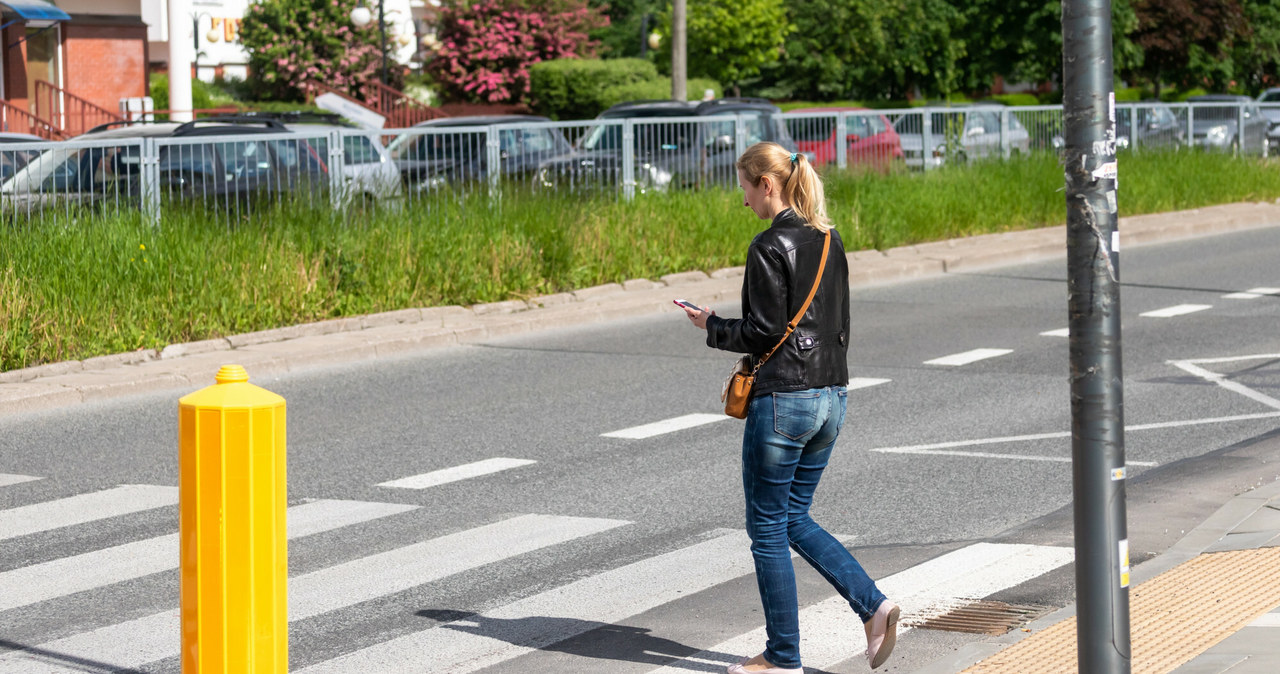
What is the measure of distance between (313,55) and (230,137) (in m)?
38.5

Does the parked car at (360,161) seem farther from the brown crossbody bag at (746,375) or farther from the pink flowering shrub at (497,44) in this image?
the pink flowering shrub at (497,44)

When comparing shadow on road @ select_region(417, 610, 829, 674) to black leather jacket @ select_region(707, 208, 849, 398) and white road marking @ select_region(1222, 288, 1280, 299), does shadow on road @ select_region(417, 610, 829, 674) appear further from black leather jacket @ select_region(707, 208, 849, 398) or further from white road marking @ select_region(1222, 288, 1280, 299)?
white road marking @ select_region(1222, 288, 1280, 299)

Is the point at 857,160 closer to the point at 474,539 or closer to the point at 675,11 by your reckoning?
the point at 675,11

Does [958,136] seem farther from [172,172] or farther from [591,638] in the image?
[591,638]

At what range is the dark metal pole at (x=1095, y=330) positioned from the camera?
12.7 feet

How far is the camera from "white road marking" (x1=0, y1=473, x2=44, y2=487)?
824 centimetres

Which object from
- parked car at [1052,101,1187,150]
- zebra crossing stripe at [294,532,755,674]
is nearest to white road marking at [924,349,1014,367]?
zebra crossing stripe at [294,532,755,674]

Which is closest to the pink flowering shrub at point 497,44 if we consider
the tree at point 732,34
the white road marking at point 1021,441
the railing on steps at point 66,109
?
the tree at point 732,34

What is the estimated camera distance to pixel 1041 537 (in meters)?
6.88

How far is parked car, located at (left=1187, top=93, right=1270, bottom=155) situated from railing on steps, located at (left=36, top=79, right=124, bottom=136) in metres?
19.4

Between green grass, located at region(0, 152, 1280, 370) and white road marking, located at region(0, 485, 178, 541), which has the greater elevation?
green grass, located at region(0, 152, 1280, 370)

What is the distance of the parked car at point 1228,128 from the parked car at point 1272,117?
392 mm

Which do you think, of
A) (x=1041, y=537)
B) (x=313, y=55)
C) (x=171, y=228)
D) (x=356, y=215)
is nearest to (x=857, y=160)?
(x=356, y=215)

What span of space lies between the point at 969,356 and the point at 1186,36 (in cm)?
3910
